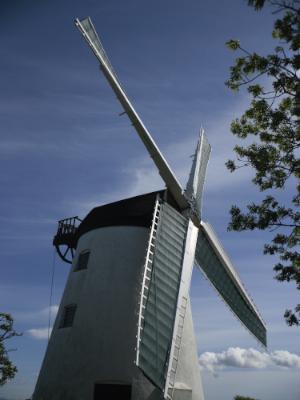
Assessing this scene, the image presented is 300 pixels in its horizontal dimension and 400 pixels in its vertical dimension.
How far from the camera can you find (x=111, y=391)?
14.9 m

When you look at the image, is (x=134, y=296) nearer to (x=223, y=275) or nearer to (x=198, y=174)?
(x=223, y=275)

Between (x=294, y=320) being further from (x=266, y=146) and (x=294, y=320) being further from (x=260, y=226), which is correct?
(x=266, y=146)

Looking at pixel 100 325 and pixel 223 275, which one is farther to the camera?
pixel 223 275

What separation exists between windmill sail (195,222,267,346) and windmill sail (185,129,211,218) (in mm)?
1249

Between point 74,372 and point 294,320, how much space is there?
27.4 ft

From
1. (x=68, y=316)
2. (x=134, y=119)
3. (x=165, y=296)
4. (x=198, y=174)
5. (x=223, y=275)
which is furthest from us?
(x=198, y=174)

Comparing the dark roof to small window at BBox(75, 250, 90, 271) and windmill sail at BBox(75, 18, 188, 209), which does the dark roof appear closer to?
windmill sail at BBox(75, 18, 188, 209)

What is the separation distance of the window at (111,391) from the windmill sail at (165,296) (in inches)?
61.4

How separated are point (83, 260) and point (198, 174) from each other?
7.18 meters

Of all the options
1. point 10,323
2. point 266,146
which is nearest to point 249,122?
point 266,146

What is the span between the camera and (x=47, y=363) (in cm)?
1692

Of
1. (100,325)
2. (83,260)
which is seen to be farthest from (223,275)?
(100,325)

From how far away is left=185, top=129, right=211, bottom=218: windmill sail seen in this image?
19.4m

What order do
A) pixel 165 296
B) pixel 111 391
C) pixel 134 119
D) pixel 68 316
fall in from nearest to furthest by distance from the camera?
1. pixel 165 296
2. pixel 111 391
3. pixel 68 316
4. pixel 134 119
